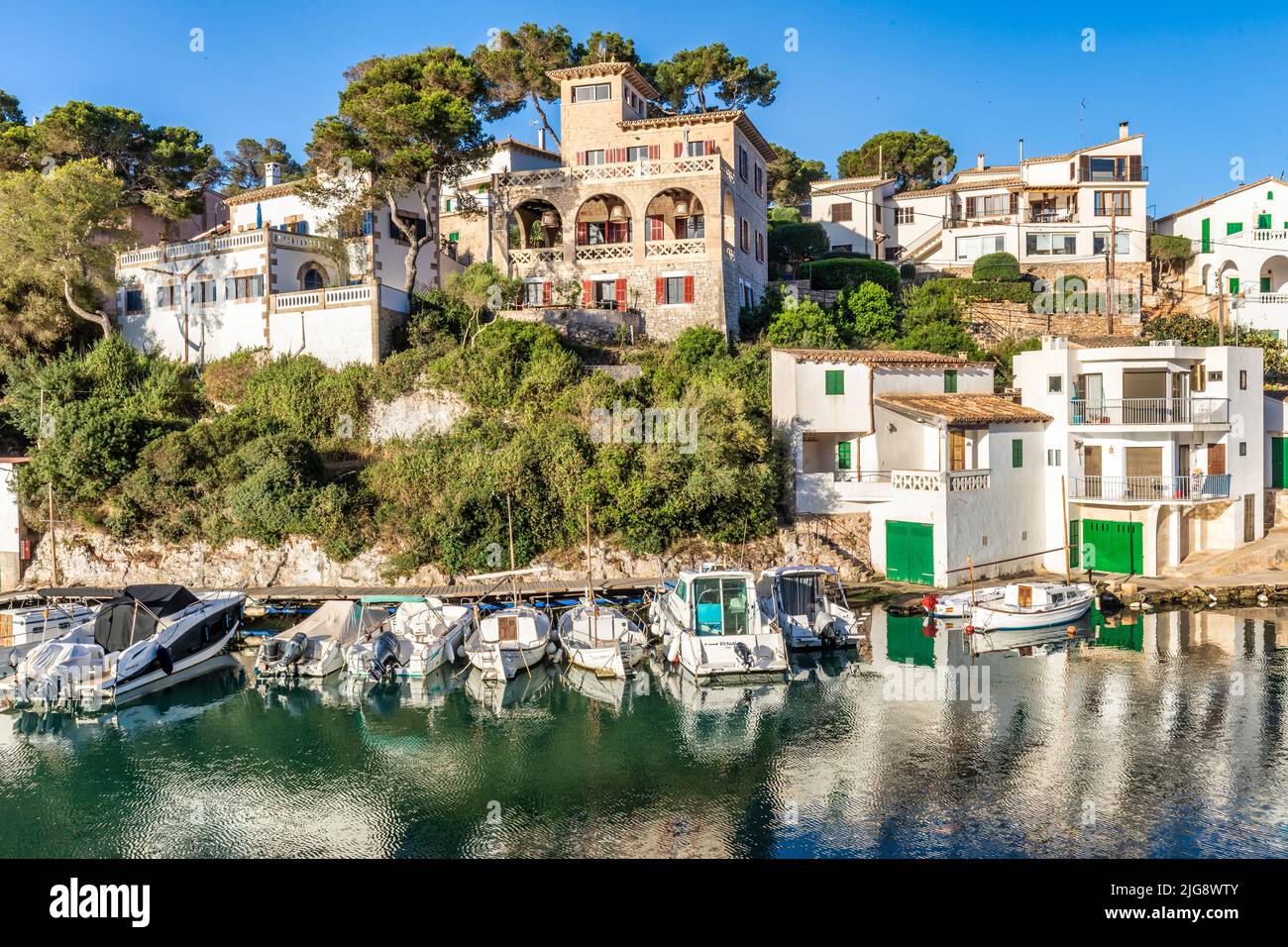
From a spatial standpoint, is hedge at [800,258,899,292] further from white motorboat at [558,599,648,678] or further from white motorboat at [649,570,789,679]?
white motorboat at [558,599,648,678]

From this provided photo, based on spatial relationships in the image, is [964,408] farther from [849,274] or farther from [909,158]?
[909,158]

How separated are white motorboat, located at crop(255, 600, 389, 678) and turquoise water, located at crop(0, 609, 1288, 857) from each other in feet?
2.07

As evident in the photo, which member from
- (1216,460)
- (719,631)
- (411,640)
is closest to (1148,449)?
Answer: (1216,460)

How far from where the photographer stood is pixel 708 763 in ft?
63.4

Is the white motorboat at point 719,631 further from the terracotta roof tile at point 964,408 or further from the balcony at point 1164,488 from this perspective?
the balcony at point 1164,488

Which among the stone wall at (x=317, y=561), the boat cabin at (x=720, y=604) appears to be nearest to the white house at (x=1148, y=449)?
the stone wall at (x=317, y=561)

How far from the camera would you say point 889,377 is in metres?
34.9

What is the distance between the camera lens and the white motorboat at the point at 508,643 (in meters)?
25.9

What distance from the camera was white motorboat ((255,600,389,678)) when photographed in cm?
2633

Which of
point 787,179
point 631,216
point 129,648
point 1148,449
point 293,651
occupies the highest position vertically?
point 787,179

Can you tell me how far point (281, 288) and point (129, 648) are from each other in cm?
2032

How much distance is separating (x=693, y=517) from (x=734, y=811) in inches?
660

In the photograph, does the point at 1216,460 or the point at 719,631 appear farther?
the point at 1216,460

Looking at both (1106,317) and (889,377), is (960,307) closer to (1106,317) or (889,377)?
(1106,317)
